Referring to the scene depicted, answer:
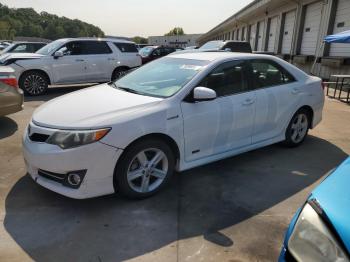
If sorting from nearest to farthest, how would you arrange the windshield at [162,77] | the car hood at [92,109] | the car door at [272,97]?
the car hood at [92,109]
the windshield at [162,77]
the car door at [272,97]

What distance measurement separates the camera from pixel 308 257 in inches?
63.7

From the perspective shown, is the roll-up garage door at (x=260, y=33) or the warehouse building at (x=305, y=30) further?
the roll-up garage door at (x=260, y=33)

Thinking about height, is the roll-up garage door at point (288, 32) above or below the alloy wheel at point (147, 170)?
above

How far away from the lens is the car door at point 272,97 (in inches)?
182

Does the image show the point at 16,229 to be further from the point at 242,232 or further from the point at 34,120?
the point at 242,232

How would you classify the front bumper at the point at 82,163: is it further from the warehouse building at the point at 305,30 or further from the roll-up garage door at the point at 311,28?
the roll-up garage door at the point at 311,28

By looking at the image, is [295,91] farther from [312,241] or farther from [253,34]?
[253,34]

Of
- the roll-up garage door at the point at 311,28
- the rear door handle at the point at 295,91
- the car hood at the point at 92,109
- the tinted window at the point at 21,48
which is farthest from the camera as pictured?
the roll-up garage door at the point at 311,28

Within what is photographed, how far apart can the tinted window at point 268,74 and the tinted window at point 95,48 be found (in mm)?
7258

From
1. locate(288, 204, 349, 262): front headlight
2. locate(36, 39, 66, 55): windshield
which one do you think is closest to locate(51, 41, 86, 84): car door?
locate(36, 39, 66, 55): windshield

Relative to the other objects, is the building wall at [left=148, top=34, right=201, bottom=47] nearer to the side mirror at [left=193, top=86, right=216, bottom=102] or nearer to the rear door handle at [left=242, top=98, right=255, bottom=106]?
the rear door handle at [left=242, top=98, right=255, bottom=106]

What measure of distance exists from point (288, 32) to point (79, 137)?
62.1ft

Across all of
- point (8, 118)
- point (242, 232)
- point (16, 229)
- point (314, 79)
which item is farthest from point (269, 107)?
point (8, 118)

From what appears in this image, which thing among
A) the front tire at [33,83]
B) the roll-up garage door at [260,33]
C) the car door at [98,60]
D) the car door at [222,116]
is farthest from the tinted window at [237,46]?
the roll-up garage door at [260,33]
